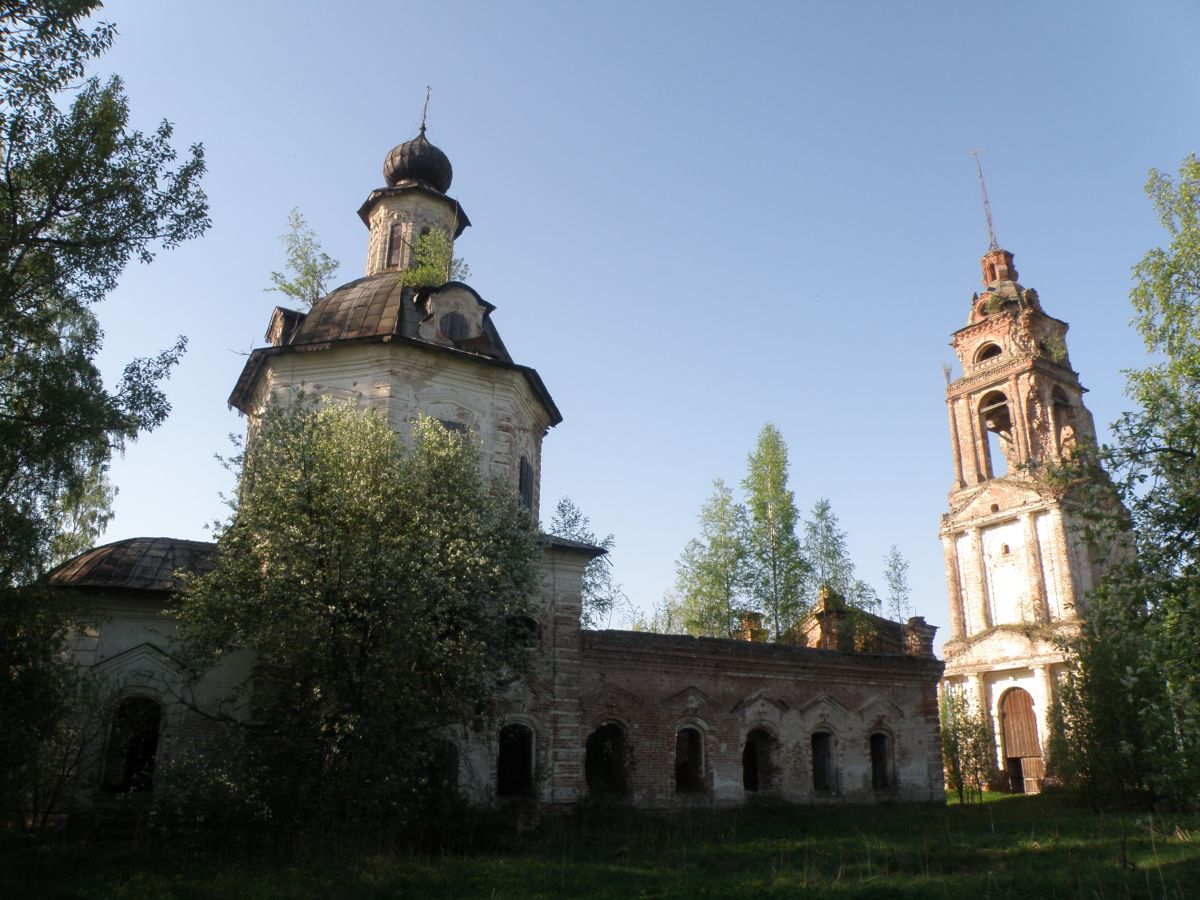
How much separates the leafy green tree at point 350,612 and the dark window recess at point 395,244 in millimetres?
8560

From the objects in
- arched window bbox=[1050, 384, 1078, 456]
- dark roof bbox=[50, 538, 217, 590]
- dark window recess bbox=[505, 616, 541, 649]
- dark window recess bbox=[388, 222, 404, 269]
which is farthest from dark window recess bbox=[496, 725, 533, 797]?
arched window bbox=[1050, 384, 1078, 456]

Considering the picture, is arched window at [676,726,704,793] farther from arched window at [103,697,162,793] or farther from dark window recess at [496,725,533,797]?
arched window at [103,697,162,793]

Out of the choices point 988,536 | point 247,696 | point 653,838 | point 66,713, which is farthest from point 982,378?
point 66,713

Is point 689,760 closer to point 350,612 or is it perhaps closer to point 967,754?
point 350,612

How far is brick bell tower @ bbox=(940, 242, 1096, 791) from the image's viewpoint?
101 ft

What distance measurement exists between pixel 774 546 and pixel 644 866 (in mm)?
16699

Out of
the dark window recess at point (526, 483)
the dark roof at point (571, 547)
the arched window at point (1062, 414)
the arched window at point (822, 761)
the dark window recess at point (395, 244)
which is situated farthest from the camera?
the arched window at point (1062, 414)

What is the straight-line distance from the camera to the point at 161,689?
14578mm

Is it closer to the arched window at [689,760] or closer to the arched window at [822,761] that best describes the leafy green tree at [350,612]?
the arched window at [689,760]

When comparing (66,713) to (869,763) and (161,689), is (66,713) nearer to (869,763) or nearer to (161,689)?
(161,689)

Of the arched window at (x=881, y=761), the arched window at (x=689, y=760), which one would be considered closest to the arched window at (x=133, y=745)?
the arched window at (x=689, y=760)

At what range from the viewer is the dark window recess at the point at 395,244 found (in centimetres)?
2134

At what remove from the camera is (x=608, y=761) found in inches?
707

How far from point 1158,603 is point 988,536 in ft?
86.7
